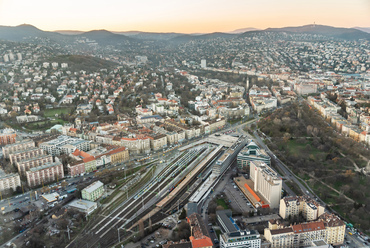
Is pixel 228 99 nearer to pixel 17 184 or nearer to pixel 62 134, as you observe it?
pixel 62 134

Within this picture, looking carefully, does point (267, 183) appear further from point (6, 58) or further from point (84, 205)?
point (6, 58)

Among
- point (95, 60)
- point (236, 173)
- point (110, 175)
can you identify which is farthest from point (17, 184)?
point (95, 60)

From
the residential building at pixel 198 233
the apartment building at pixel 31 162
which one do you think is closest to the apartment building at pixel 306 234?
the residential building at pixel 198 233

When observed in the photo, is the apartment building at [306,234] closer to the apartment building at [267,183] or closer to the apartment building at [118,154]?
the apartment building at [267,183]

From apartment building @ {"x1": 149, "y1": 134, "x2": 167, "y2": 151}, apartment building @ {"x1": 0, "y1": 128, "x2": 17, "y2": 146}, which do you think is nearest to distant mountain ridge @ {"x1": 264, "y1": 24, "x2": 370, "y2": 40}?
apartment building @ {"x1": 149, "y1": 134, "x2": 167, "y2": 151}

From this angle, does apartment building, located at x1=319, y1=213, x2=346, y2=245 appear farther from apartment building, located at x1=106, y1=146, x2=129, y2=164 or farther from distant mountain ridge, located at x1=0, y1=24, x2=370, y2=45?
distant mountain ridge, located at x1=0, y1=24, x2=370, y2=45

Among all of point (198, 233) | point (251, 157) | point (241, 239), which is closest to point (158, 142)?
point (251, 157)
